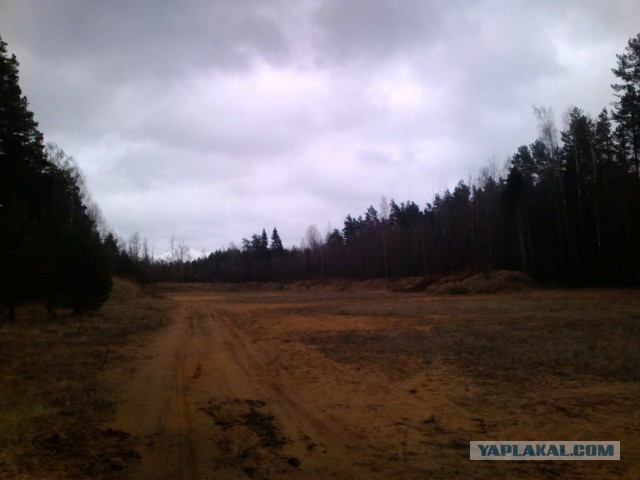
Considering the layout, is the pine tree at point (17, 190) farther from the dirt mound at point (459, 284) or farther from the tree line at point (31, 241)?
the dirt mound at point (459, 284)

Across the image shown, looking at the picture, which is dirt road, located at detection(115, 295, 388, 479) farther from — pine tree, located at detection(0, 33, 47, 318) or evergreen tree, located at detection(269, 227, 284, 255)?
evergreen tree, located at detection(269, 227, 284, 255)

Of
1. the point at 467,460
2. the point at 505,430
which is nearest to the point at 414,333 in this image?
the point at 505,430

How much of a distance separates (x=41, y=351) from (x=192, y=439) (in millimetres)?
9216

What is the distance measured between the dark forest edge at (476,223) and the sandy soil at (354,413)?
37.4ft

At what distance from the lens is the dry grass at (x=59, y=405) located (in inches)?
211

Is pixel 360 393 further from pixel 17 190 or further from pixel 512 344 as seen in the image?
pixel 17 190

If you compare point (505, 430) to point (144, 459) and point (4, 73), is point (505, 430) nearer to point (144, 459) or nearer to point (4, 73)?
point (144, 459)

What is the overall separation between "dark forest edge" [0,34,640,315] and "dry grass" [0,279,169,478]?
5839 millimetres

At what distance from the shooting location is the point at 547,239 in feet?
168

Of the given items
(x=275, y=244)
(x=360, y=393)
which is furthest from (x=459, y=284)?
(x=275, y=244)

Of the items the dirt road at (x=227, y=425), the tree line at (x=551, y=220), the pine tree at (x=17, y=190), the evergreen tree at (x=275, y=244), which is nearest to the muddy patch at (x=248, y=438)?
the dirt road at (x=227, y=425)

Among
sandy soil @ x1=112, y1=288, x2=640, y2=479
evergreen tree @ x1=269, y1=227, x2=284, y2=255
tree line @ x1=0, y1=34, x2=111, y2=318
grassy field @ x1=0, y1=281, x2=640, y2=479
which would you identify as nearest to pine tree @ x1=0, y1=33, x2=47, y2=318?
tree line @ x1=0, y1=34, x2=111, y2=318

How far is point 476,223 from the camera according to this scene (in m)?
55.6

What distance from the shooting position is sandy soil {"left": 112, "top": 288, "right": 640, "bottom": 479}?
17.5 ft
